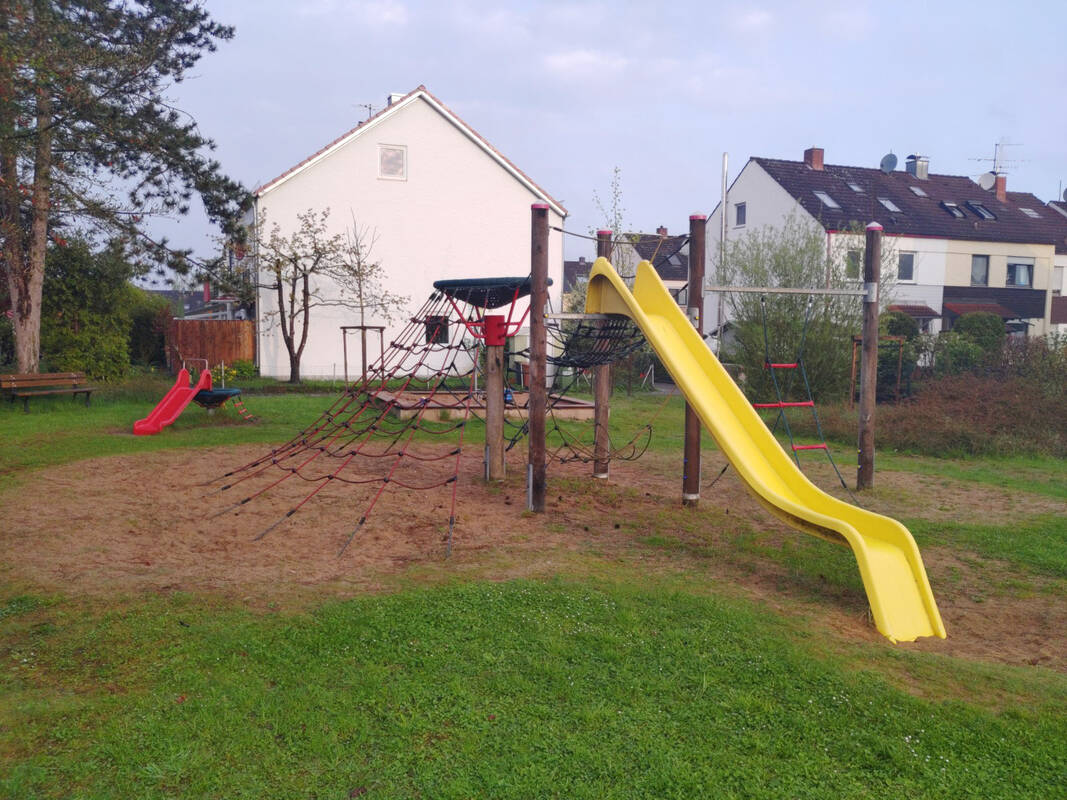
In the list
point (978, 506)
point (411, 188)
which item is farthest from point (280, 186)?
point (978, 506)

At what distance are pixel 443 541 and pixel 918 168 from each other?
1473 inches

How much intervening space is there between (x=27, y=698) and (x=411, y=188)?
73.7 ft

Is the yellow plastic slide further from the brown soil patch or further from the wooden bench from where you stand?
the wooden bench

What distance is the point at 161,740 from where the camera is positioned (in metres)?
3.76

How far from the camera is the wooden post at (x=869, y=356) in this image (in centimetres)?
977

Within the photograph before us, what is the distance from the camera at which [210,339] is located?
24.0 metres

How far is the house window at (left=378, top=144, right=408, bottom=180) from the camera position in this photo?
81.4 feet

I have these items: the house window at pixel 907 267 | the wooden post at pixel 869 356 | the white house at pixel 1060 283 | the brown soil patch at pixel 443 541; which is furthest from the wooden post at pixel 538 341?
the white house at pixel 1060 283

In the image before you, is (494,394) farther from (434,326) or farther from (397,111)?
(397,111)

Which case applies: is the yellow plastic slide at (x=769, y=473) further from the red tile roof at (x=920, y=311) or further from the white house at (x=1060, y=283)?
the white house at (x=1060, y=283)

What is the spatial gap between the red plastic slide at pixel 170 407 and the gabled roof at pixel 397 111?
10.1 metres

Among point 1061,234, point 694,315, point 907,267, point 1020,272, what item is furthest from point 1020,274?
point 694,315

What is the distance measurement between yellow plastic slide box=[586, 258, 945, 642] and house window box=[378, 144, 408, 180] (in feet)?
57.0

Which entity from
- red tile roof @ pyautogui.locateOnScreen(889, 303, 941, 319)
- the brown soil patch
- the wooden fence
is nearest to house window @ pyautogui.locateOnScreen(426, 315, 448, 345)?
the brown soil patch
